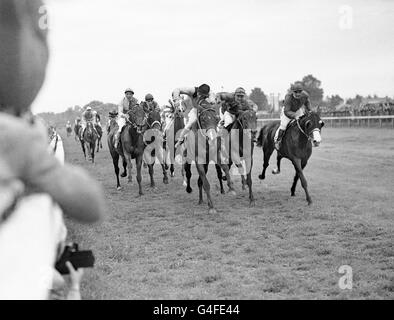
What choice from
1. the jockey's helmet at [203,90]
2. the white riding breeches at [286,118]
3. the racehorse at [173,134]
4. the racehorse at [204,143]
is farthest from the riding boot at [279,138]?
the racehorse at [173,134]

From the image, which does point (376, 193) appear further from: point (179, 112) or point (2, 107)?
point (2, 107)

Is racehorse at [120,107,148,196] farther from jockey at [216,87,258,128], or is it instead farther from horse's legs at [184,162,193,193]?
jockey at [216,87,258,128]

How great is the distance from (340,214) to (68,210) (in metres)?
8.11

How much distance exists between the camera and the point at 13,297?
1198mm

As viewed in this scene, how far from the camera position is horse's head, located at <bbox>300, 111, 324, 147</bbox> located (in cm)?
980

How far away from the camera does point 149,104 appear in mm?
14133

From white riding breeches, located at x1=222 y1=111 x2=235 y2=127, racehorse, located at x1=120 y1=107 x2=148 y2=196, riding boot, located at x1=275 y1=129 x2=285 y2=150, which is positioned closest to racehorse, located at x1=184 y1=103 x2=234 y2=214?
white riding breeches, located at x1=222 y1=111 x2=235 y2=127

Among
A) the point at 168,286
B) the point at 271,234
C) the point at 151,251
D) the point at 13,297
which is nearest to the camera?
the point at 13,297

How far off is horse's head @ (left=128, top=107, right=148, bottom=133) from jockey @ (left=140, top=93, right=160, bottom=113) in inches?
23.4

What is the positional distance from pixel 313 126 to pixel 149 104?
19.2 ft

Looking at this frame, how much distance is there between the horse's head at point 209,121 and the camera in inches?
382

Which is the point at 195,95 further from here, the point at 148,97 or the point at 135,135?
the point at 148,97

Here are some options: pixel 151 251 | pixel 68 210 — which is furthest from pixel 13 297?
pixel 151 251
